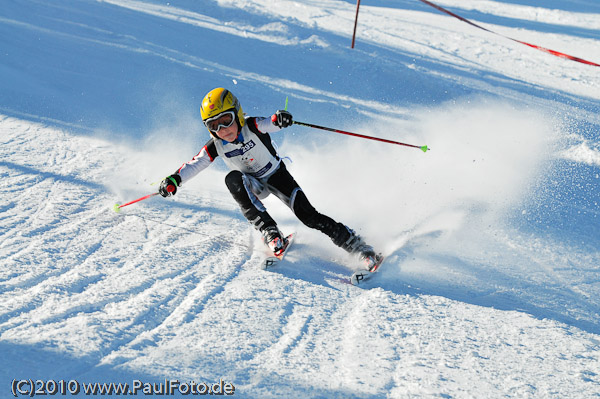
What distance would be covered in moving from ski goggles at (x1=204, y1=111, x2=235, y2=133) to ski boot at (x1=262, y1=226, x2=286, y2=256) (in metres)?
0.95

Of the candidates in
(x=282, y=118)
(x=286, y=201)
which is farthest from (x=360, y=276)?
(x=282, y=118)

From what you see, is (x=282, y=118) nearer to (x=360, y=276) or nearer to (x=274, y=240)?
(x=274, y=240)

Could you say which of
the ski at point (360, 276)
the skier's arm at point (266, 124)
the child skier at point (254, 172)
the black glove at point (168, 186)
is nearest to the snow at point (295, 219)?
the ski at point (360, 276)

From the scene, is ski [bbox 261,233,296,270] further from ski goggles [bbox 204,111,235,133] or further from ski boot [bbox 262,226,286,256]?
ski goggles [bbox 204,111,235,133]

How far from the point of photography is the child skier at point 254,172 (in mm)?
4551

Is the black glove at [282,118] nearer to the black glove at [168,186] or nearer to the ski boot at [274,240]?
the ski boot at [274,240]

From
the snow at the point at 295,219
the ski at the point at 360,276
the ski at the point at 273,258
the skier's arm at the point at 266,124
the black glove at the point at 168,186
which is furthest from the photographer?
the skier's arm at the point at 266,124

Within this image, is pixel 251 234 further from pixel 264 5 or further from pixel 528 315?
pixel 264 5

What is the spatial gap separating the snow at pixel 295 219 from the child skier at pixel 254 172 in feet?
0.83

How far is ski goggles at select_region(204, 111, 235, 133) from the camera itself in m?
4.52

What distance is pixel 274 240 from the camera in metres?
4.59

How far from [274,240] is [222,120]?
1.10 meters

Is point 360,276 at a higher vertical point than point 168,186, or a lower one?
lower

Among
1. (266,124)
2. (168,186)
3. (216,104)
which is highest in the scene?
(216,104)
